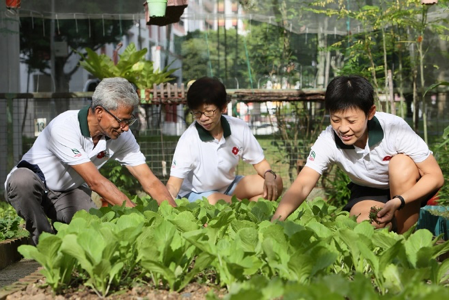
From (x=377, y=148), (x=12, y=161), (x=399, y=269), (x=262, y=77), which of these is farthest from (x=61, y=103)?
(x=399, y=269)

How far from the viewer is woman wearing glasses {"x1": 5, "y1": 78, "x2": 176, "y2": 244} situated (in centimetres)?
447

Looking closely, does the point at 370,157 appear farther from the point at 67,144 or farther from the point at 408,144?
the point at 67,144

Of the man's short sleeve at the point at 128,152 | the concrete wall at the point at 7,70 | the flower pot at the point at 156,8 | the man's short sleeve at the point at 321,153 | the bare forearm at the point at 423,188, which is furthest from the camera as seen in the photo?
the concrete wall at the point at 7,70

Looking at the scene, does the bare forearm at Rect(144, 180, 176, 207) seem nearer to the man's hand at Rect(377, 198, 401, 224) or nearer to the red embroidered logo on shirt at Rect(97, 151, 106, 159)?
the red embroidered logo on shirt at Rect(97, 151, 106, 159)

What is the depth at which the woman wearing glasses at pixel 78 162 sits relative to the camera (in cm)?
447

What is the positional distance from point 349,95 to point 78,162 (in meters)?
1.78

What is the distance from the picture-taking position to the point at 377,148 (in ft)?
14.7

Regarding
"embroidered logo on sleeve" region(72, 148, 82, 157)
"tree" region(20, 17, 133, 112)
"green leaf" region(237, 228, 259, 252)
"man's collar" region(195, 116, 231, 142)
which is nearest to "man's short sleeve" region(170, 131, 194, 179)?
"man's collar" region(195, 116, 231, 142)

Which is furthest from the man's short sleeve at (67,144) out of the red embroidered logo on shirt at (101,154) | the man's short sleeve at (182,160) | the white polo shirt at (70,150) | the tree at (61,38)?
the tree at (61,38)

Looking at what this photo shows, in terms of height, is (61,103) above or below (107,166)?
above

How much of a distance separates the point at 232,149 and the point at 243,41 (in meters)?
6.27

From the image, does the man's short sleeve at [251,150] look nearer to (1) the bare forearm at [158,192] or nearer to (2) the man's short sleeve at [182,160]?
(2) the man's short sleeve at [182,160]

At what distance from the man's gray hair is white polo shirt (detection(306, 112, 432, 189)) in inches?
47.0

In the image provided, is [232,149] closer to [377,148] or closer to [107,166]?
[377,148]
